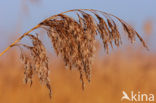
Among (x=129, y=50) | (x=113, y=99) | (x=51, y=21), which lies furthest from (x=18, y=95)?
(x=51, y=21)

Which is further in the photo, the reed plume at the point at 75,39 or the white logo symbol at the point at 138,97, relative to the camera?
the white logo symbol at the point at 138,97

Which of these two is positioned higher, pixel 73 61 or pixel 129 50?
pixel 73 61

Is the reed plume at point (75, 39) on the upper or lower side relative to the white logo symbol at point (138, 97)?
upper

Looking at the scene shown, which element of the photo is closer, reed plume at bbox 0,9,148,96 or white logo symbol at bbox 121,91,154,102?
reed plume at bbox 0,9,148,96

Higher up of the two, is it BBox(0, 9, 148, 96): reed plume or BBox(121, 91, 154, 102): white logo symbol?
BBox(0, 9, 148, 96): reed plume

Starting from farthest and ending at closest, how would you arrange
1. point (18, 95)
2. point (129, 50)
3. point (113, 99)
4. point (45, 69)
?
point (129, 50), point (113, 99), point (18, 95), point (45, 69)

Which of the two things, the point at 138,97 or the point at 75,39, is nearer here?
the point at 75,39

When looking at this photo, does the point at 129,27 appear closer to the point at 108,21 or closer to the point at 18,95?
the point at 108,21

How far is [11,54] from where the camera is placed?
13.1ft

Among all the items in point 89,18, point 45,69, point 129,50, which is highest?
point 89,18

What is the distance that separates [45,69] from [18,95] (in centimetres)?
213

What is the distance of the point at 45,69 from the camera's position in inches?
70.4

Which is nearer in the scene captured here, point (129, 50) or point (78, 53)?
point (78, 53)

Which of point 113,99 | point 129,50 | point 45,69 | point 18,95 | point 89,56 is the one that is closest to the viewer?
point 89,56
